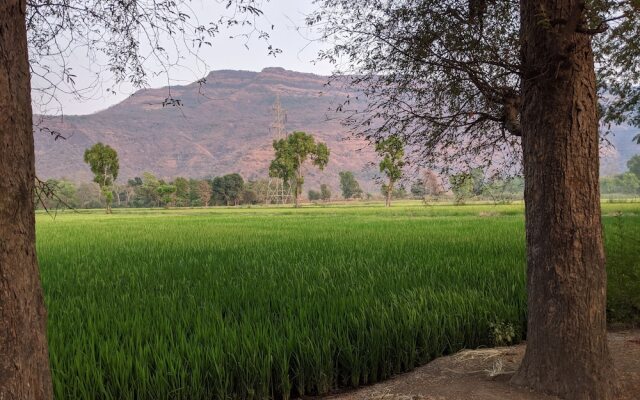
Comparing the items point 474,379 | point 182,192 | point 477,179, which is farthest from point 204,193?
point 474,379

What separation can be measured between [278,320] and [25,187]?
3222 mm

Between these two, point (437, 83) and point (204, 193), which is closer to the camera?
point (437, 83)

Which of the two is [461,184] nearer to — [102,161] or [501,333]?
[501,333]

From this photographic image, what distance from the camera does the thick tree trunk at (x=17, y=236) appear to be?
6.61 feet

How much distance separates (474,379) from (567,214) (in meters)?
1.54

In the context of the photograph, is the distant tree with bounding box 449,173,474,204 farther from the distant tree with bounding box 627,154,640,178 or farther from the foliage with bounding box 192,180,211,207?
the distant tree with bounding box 627,154,640,178

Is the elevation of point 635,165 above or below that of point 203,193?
above

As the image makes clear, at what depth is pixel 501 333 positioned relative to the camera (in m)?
4.81

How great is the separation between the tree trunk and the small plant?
1.44m

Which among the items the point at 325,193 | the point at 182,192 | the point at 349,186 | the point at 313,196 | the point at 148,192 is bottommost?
the point at 313,196

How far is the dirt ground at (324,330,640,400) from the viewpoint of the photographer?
10.8ft

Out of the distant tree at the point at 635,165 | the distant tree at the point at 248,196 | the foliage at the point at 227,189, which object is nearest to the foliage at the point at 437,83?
the foliage at the point at 227,189

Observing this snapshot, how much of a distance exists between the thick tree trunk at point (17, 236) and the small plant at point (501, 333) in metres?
4.13

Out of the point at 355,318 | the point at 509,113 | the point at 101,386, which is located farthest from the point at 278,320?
the point at 509,113
